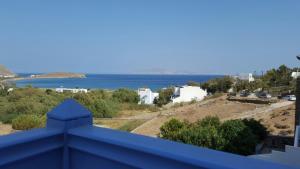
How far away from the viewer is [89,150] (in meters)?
1.58

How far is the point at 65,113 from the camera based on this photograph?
1642 mm

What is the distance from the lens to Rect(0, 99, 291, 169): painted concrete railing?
118 centimetres

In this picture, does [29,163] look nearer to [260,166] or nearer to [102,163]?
[102,163]

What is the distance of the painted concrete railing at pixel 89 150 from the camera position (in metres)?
1.18

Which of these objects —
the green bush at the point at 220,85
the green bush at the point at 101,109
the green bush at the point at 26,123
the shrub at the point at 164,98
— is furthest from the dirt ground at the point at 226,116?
the shrub at the point at 164,98

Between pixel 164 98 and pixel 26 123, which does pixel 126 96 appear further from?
pixel 26 123

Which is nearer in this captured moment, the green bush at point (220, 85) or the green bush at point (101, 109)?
the green bush at point (101, 109)

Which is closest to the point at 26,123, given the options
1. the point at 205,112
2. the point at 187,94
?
the point at 205,112

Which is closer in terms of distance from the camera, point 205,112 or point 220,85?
point 205,112

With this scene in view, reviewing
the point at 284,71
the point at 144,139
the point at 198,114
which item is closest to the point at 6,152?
the point at 144,139

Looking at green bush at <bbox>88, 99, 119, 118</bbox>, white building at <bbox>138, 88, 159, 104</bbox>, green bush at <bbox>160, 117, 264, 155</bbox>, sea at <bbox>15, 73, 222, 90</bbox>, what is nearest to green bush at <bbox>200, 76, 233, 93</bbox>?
white building at <bbox>138, 88, 159, 104</bbox>

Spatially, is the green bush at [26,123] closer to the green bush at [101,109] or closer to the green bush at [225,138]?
the green bush at [225,138]

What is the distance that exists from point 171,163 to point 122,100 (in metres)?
36.0

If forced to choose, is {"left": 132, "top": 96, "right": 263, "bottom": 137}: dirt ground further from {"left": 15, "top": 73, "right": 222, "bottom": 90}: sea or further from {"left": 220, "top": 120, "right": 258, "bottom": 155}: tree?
{"left": 15, "top": 73, "right": 222, "bottom": 90}: sea
